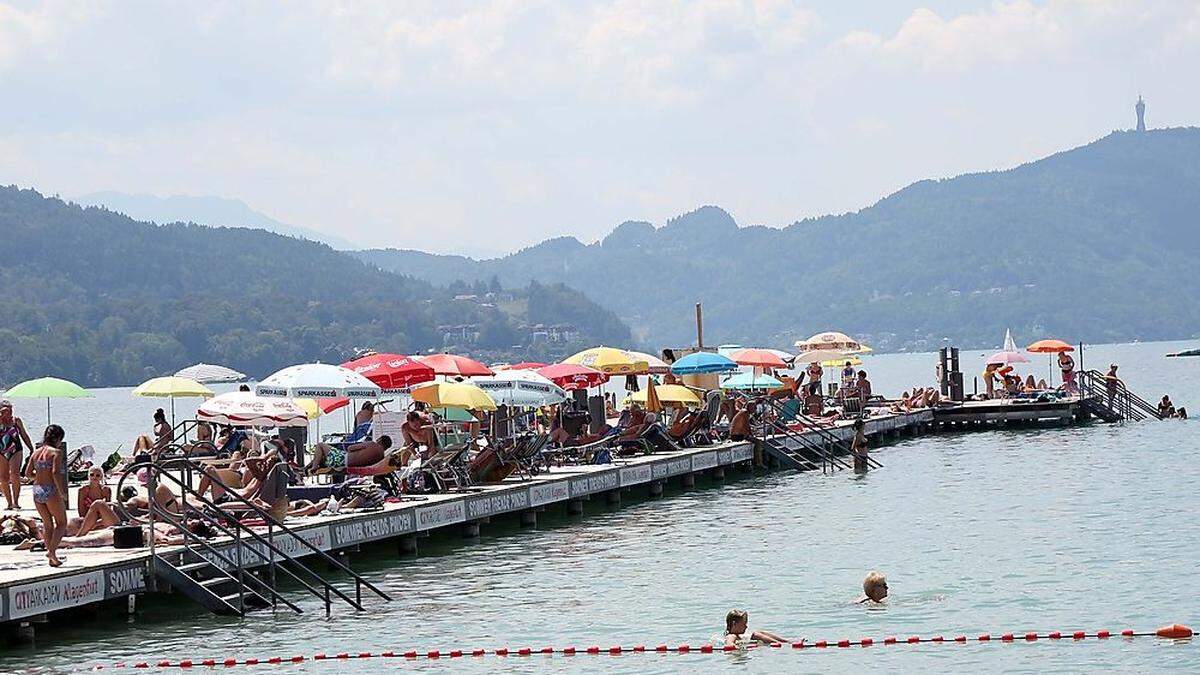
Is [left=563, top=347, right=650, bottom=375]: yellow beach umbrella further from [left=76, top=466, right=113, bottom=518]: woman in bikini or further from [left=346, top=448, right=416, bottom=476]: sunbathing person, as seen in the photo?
[left=76, top=466, right=113, bottom=518]: woman in bikini

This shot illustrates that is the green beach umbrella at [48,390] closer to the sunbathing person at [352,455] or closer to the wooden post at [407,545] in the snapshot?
the sunbathing person at [352,455]

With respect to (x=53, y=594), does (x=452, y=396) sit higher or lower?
higher

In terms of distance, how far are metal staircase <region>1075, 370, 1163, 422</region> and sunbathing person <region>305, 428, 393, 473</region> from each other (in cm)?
3399

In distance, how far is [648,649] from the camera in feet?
63.3

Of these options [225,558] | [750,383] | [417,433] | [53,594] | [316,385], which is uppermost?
[316,385]

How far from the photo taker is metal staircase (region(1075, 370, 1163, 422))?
58188 millimetres

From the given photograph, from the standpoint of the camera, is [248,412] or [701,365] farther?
[701,365]

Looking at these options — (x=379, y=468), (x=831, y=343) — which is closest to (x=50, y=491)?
(x=379, y=468)

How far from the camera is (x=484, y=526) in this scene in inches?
1165

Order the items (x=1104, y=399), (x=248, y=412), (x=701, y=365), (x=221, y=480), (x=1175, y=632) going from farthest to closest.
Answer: (x=1104, y=399) < (x=701, y=365) < (x=248, y=412) < (x=221, y=480) < (x=1175, y=632)

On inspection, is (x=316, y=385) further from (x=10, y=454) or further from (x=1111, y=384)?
(x=1111, y=384)

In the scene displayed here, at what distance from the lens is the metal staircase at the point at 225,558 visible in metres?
20.0

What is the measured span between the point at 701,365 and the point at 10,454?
1947 centimetres

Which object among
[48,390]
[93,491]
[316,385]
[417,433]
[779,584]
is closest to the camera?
[93,491]
